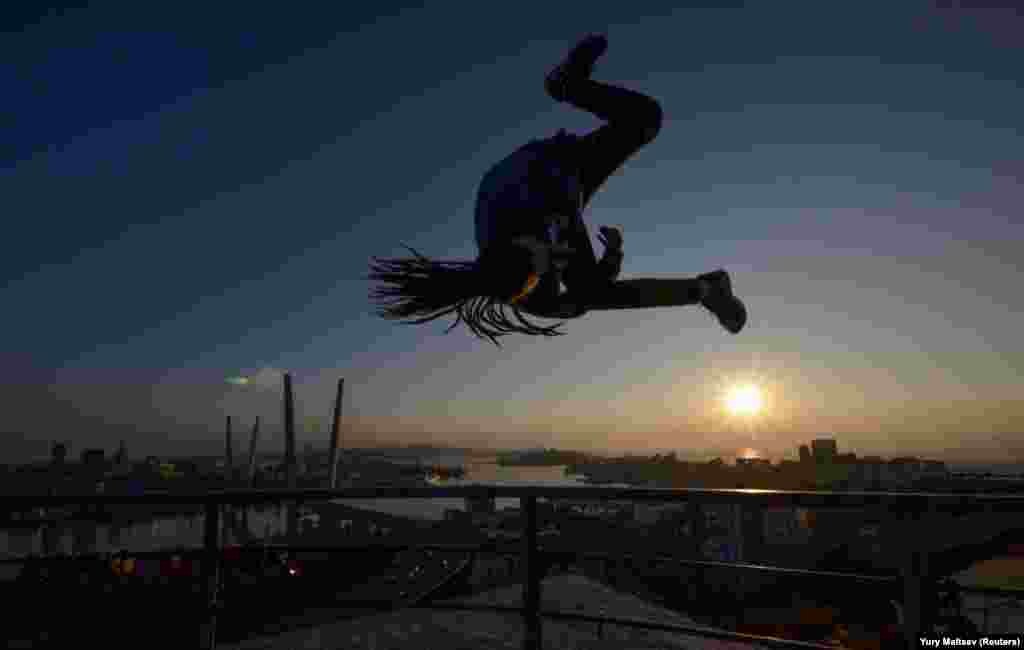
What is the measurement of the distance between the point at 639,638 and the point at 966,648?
88.7 inches

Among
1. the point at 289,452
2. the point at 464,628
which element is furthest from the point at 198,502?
the point at 289,452

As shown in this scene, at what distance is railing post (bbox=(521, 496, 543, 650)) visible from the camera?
109 inches

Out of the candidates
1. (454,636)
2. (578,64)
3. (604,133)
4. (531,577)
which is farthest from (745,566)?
(454,636)

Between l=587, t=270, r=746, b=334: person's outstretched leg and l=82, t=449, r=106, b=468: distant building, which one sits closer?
l=587, t=270, r=746, b=334: person's outstretched leg

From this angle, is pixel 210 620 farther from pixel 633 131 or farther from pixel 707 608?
pixel 707 608

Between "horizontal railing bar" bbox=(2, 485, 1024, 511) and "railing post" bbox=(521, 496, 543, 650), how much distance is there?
87 mm

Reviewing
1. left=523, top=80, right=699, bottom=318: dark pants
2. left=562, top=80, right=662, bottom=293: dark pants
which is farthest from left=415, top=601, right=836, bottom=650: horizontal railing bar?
left=562, top=80, right=662, bottom=293: dark pants

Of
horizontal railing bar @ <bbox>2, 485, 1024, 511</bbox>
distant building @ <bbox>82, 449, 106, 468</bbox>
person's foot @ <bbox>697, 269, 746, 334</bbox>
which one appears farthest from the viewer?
distant building @ <bbox>82, 449, 106, 468</bbox>

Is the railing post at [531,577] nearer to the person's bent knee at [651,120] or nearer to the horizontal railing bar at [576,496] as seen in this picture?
the horizontal railing bar at [576,496]

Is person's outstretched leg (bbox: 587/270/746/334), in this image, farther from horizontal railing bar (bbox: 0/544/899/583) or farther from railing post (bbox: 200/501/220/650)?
railing post (bbox: 200/501/220/650)

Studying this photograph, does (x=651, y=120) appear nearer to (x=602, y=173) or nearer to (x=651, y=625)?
(x=602, y=173)

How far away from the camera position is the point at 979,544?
8.66 feet

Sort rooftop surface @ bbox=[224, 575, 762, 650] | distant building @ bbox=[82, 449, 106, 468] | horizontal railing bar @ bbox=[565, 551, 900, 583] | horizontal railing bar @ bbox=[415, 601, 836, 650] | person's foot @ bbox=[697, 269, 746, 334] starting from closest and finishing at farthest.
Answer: horizontal railing bar @ bbox=[565, 551, 900, 583]
horizontal railing bar @ bbox=[415, 601, 836, 650]
person's foot @ bbox=[697, 269, 746, 334]
rooftop surface @ bbox=[224, 575, 762, 650]
distant building @ bbox=[82, 449, 106, 468]

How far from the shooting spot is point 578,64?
247cm
